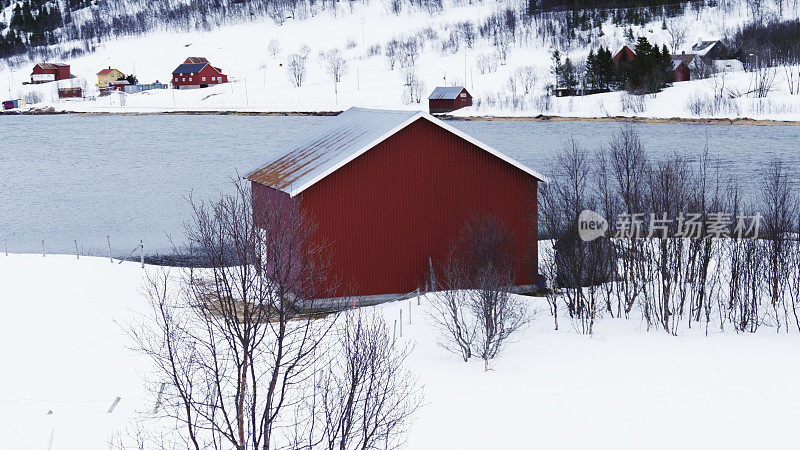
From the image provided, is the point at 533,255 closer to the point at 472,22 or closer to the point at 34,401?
the point at 34,401

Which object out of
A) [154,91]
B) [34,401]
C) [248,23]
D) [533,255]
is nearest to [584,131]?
[533,255]

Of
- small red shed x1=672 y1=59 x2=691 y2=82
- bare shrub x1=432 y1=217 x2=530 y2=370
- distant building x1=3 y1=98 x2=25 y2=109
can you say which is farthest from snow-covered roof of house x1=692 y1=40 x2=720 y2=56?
distant building x1=3 y1=98 x2=25 y2=109

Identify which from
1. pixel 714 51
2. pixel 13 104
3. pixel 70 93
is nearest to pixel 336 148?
pixel 714 51

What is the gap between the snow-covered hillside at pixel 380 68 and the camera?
3285 inches

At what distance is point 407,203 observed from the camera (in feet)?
75.9

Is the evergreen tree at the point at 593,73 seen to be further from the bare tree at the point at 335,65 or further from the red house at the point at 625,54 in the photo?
the bare tree at the point at 335,65

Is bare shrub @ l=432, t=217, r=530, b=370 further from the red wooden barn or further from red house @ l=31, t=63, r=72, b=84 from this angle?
red house @ l=31, t=63, r=72, b=84

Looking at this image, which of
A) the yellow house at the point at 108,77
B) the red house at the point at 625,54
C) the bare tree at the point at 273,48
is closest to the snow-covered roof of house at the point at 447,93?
the red house at the point at 625,54

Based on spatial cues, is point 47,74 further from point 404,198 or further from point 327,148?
point 404,198

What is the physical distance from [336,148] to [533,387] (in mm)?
10458

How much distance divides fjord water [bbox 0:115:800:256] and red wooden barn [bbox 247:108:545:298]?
938cm

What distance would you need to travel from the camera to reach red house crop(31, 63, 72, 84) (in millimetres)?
160500

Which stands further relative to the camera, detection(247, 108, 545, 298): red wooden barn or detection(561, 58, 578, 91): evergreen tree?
detection(561, 58, 578, 91): evergreen tree

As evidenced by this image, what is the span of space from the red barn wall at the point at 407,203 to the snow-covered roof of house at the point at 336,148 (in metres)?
0.26
